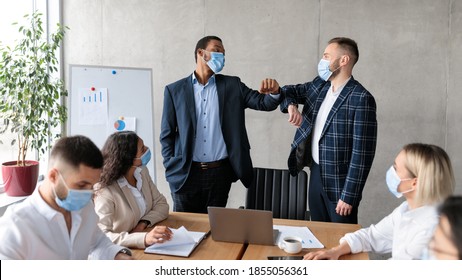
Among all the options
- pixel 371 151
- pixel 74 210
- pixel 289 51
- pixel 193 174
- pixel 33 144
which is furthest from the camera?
pixel 289 51

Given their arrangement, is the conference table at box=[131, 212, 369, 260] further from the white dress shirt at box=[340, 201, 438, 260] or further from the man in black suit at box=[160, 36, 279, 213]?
the man in black suit at box=[160, 36, 279, 213]

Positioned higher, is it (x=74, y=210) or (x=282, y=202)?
(x=74, y=210)

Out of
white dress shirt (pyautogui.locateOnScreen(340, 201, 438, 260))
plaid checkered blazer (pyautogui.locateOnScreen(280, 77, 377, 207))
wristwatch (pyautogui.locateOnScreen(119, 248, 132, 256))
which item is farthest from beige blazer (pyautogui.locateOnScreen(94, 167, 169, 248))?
plaid checkered blazer (pyautogui.locateOnScreen(280, 77, 377, 207))

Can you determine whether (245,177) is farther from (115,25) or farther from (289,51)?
(115,25)

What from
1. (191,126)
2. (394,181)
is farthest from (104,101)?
(394,181)

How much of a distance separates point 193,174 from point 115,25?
2.15 metres

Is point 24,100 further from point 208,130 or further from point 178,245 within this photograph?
point 178,245

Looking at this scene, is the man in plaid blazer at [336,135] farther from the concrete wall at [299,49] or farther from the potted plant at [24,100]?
the potted plant at [24,100]

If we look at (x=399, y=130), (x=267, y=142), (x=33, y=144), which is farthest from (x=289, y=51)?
(x=33, y=144)

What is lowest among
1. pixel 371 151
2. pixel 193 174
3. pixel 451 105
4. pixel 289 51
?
pixel 193 174

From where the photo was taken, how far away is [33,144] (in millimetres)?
3996

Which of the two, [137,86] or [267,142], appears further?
[267,142]

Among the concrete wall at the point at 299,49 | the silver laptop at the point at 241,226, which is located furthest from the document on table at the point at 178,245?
the concrete wall at the point at 299,49
